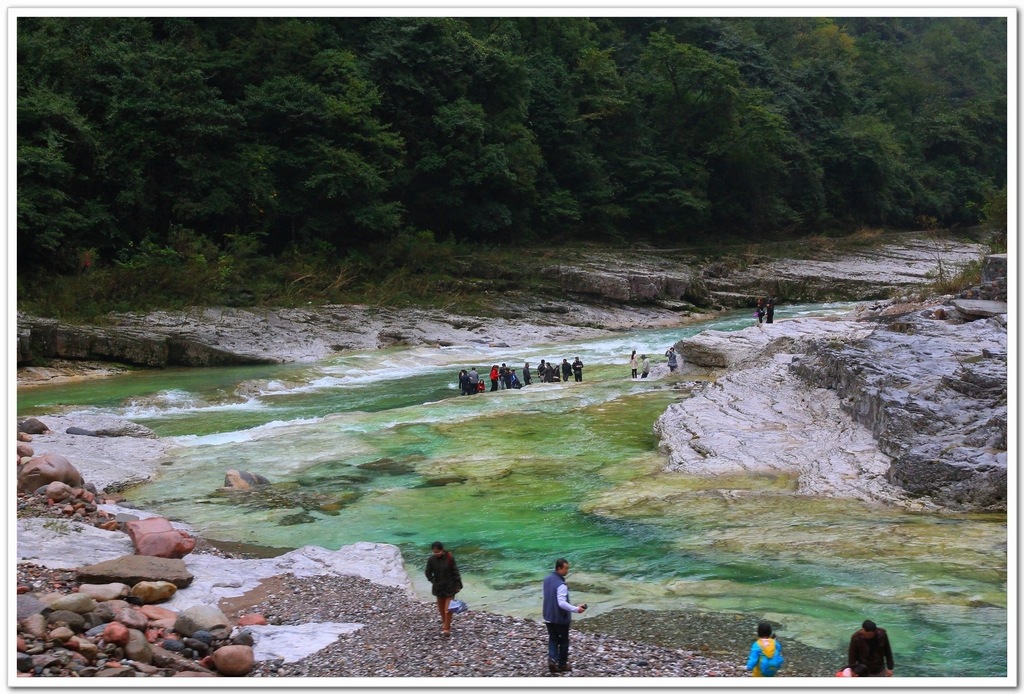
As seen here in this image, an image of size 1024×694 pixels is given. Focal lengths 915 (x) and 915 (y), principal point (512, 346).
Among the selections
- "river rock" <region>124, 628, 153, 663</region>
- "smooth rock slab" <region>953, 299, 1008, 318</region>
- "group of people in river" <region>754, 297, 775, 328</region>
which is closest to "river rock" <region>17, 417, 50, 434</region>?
"river rock" <region>124, 628, 153, 663</region>

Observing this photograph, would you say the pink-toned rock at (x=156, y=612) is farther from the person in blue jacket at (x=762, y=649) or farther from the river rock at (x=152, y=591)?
the person in blue jacket at (x=762, y=649)

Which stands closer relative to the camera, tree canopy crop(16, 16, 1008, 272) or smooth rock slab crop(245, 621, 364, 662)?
smooth rock slab crop(245, 621, 364, 662)

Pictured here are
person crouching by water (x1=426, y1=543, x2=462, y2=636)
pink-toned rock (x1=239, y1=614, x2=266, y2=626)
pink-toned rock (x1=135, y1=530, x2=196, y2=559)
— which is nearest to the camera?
person crouching by water (x1=426, y1=543, x2=462, y2=636)

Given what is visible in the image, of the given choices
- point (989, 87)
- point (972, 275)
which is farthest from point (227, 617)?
point (989, 87)

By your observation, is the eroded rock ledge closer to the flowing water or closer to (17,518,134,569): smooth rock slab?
the flowing water

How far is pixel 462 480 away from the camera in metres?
16.8

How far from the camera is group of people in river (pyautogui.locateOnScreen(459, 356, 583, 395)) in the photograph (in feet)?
86.7

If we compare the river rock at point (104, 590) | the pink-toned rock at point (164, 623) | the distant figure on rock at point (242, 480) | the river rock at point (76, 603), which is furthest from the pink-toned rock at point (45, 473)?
the pink-toned rock at point (164, 623)

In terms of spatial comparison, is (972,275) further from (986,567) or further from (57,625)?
(57,625)

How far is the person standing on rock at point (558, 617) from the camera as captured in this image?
334 inches

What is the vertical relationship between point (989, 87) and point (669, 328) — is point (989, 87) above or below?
above

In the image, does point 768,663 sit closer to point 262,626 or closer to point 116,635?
point 262,626

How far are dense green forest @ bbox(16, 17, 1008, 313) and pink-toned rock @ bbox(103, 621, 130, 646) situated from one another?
28.9 meters

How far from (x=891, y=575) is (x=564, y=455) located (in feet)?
26.4
